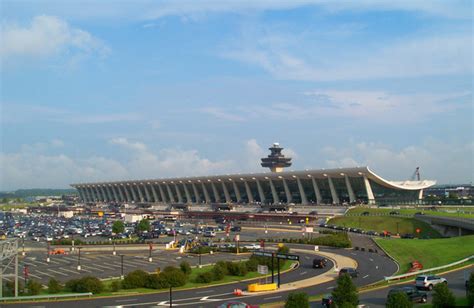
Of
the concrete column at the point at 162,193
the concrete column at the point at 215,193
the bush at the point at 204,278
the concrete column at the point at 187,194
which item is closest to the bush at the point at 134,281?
the bush at the point at 204,278

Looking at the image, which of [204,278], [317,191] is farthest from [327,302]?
[317,191]

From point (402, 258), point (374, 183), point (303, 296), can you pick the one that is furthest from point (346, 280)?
point (374, 183)

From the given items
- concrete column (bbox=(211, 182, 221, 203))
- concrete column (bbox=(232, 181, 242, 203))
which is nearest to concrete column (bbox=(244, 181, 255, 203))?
concrete column (bbox=(232, 181, 242, 203))

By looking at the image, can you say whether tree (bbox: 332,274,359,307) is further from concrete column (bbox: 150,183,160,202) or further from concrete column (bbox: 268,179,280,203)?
concrete column (bbox: 150,183,160,202)

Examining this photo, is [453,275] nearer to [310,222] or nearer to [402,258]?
[402,258]

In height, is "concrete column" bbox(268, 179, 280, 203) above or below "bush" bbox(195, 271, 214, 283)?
above

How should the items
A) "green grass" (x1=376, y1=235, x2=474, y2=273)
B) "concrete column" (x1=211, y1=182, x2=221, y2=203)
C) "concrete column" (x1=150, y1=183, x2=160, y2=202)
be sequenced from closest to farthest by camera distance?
"green grass" (x1=376, y1=235, x2=474, y2=273)
"concrete column" (x1=211, y1=182, x2=221, y2=203)
"concrete column" (x1=150, y1=183, x2=160, y2=202)
